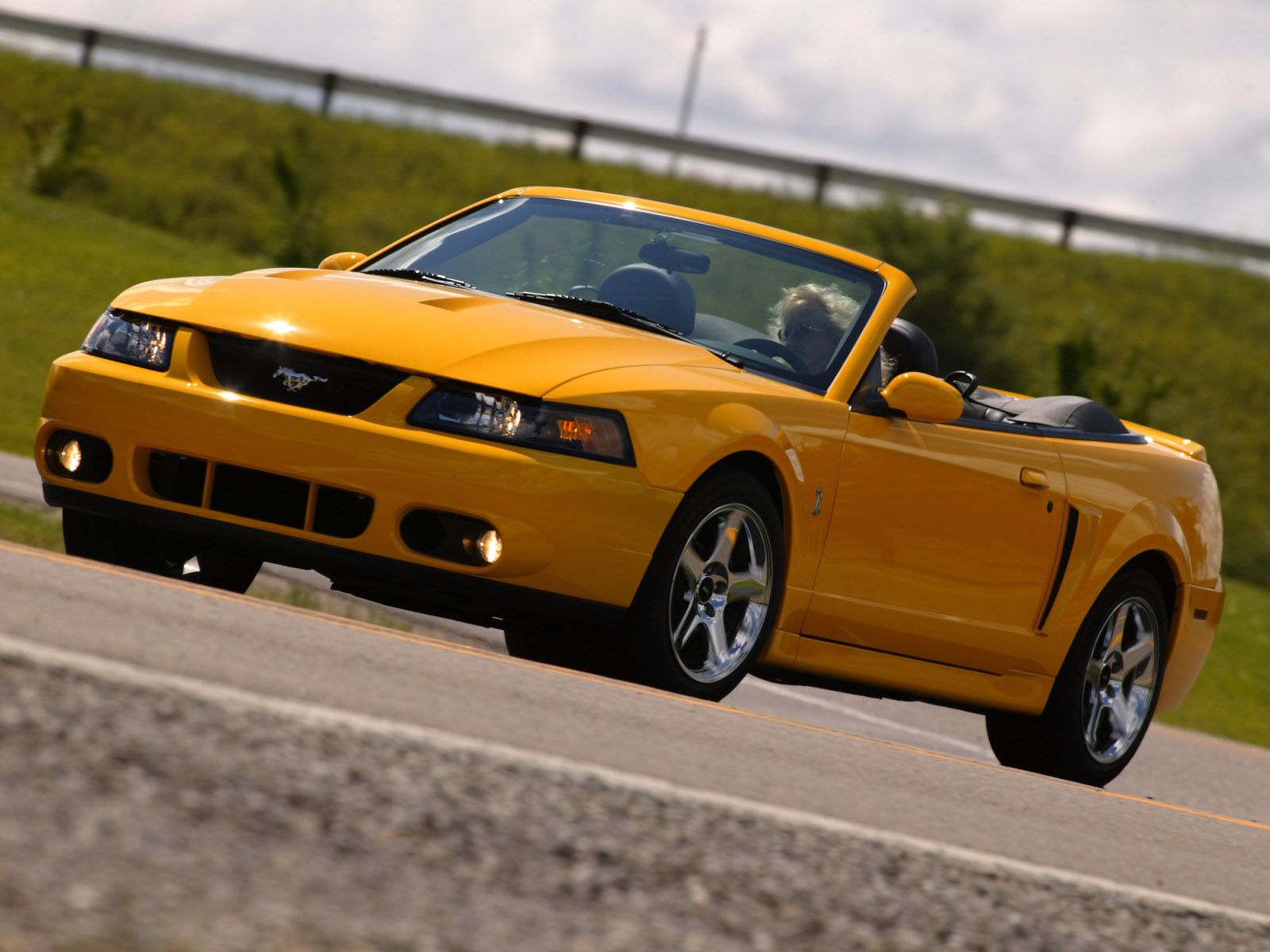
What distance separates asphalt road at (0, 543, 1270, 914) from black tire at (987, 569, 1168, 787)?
136cm

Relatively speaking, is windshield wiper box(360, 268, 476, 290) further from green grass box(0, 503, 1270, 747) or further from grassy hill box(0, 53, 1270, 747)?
grassy hill box(0, 53, 1270, 747)

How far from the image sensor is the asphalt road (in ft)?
14.0

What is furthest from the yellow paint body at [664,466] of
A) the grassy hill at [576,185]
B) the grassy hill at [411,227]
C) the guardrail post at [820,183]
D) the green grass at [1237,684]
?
the guardrail post at [820,183]

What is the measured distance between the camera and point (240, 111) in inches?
1399

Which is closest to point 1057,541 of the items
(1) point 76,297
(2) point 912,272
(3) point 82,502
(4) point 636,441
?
(4) point 636,441

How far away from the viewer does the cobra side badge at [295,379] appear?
232 inches

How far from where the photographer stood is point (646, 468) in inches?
231

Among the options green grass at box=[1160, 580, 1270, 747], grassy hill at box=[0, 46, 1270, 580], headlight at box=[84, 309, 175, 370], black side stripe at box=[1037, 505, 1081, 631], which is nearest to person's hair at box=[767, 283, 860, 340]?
black side stripe at box=[1037, 505, 1081, 631]

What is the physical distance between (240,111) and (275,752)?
1306 inches

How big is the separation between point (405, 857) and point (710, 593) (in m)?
3.12

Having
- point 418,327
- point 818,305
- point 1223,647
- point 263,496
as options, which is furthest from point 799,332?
point 1223,647

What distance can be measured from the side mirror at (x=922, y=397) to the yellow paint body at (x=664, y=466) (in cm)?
2

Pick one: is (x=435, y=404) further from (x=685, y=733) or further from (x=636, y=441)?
(x=685, y=733)

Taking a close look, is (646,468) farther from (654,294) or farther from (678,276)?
(678,276)
